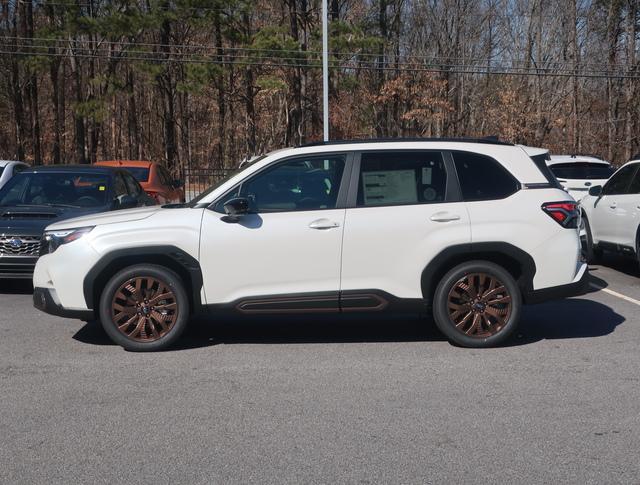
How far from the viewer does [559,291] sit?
7172 mm

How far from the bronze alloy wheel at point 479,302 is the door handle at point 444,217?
0.53 metres

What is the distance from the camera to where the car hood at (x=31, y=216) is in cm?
998

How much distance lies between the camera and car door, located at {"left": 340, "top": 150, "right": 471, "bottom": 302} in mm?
6969

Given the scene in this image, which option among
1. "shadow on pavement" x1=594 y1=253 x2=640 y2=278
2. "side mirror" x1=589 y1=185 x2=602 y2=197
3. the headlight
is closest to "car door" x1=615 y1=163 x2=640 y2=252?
"side mirror" x1=589 y1=185 x2=602 y2=197

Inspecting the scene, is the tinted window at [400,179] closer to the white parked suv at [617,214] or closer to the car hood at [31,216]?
the car hood at [31,216]

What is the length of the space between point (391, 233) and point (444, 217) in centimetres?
50

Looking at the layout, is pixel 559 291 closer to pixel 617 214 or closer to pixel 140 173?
pixel 617 214

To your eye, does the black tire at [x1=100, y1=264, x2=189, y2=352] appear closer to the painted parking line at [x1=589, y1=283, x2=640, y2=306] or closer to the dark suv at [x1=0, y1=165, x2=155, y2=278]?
the dark suv at [x1=0, y1=165, x2=155, y2=278]

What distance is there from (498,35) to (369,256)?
37.5 m

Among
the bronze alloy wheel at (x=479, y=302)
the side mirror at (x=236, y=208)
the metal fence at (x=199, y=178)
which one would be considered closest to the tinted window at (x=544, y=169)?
the bronze alloy wheel at (x=479, y=302)

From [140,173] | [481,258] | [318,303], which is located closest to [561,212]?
[481,258]

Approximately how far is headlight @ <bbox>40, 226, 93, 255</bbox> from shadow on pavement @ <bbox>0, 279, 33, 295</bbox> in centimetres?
360

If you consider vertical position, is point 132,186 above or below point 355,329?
above

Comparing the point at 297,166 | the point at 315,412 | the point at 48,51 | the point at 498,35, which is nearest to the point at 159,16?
the point at 48,51
